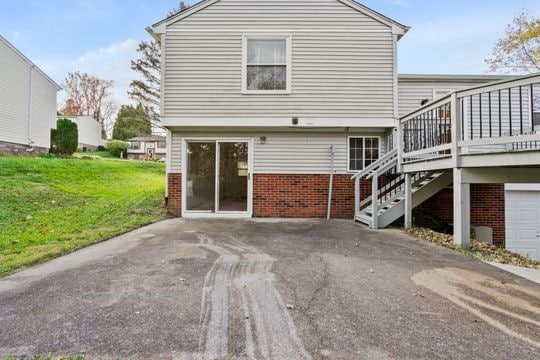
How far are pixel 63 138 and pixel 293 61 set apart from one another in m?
21.2

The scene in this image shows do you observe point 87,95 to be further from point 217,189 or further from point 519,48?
point 519,48

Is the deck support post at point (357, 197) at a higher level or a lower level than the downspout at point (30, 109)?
lower

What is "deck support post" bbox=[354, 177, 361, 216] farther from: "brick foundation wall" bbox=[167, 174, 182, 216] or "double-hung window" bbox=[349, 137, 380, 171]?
"brick foundation wall" bbox=[167, 174, 182, 216]

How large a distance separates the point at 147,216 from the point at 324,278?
607 centimetres

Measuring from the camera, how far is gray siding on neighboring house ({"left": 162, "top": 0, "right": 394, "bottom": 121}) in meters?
8.66

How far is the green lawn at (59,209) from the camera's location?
5.43 metres

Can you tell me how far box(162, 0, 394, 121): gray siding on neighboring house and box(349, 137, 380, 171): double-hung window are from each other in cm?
74

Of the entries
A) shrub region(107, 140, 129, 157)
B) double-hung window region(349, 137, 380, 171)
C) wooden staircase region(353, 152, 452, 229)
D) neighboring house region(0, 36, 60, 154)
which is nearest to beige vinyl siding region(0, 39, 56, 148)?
neighboring house region(0, 36, 60, 154)

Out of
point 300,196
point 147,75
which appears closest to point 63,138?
point 147,75

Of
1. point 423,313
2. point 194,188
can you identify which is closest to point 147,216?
point 194,188

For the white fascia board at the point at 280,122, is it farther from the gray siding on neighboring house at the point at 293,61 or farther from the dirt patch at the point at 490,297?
the dirt patch at the point at 490,297

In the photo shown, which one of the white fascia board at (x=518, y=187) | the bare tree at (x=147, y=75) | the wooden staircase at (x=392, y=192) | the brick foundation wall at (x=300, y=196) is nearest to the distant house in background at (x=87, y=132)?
the bare tree at (x=147, y=75)

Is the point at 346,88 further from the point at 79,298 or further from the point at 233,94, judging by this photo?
the point at 79,298

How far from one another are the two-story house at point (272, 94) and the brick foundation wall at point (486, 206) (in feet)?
6.89
